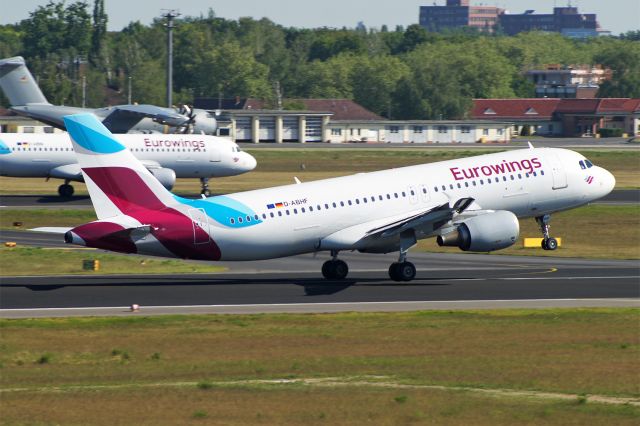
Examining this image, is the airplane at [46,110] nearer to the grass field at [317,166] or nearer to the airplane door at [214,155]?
the grass field at [317,166]

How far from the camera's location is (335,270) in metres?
52.7

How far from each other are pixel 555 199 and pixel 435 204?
703cm

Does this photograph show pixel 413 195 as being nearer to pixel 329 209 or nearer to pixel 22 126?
pixel 329 209

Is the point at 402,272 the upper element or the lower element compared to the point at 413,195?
lower

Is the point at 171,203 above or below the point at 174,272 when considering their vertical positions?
above

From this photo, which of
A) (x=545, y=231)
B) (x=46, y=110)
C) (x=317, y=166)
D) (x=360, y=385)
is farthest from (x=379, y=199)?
(x=317, y=166)

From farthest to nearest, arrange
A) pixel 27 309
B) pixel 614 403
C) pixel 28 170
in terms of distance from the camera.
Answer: pixel 28 170 → pixel 27 309 → pixel 614 403

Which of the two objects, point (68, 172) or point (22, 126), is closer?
point (68, 172)

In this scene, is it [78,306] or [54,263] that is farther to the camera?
[54,263]

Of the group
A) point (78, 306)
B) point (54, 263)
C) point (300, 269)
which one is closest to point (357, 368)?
point (78, 306)

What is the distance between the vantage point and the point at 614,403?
29.3 m

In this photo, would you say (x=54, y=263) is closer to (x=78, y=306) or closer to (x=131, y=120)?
(x=78, y=306)

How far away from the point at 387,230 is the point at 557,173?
10.5m

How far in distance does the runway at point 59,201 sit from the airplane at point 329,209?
36052mm
